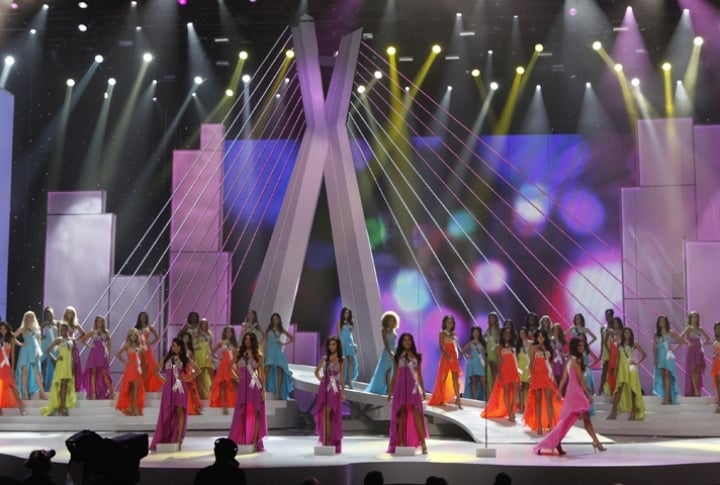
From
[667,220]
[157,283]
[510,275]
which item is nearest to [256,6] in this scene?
[157,283]

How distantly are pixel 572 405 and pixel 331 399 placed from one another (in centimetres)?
235

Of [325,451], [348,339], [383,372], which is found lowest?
[325,451]

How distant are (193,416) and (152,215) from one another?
6.03 m

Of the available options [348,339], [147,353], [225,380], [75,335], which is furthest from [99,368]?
[348,339]

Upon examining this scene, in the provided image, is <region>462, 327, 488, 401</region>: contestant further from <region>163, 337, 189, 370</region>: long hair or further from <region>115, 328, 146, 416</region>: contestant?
<region>163, 337, 189, 370</region>: long hair

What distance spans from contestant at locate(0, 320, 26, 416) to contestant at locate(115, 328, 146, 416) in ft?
4.37

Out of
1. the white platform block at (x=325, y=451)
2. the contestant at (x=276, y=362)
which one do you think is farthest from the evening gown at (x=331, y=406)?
the contestant at (x=276, y=362)

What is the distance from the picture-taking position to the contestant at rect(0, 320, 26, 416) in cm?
1199

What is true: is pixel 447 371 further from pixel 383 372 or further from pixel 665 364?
pixel 665 364

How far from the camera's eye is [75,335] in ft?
43.8

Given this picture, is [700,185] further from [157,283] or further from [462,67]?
[157,283]

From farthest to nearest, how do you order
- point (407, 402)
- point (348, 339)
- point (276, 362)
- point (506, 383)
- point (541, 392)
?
point (348, 339) → point (276, 362) → point (506, 383) → point (541, 392) → point (407, 402)

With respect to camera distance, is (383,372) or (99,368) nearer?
(383,372)

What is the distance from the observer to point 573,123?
16.5m
